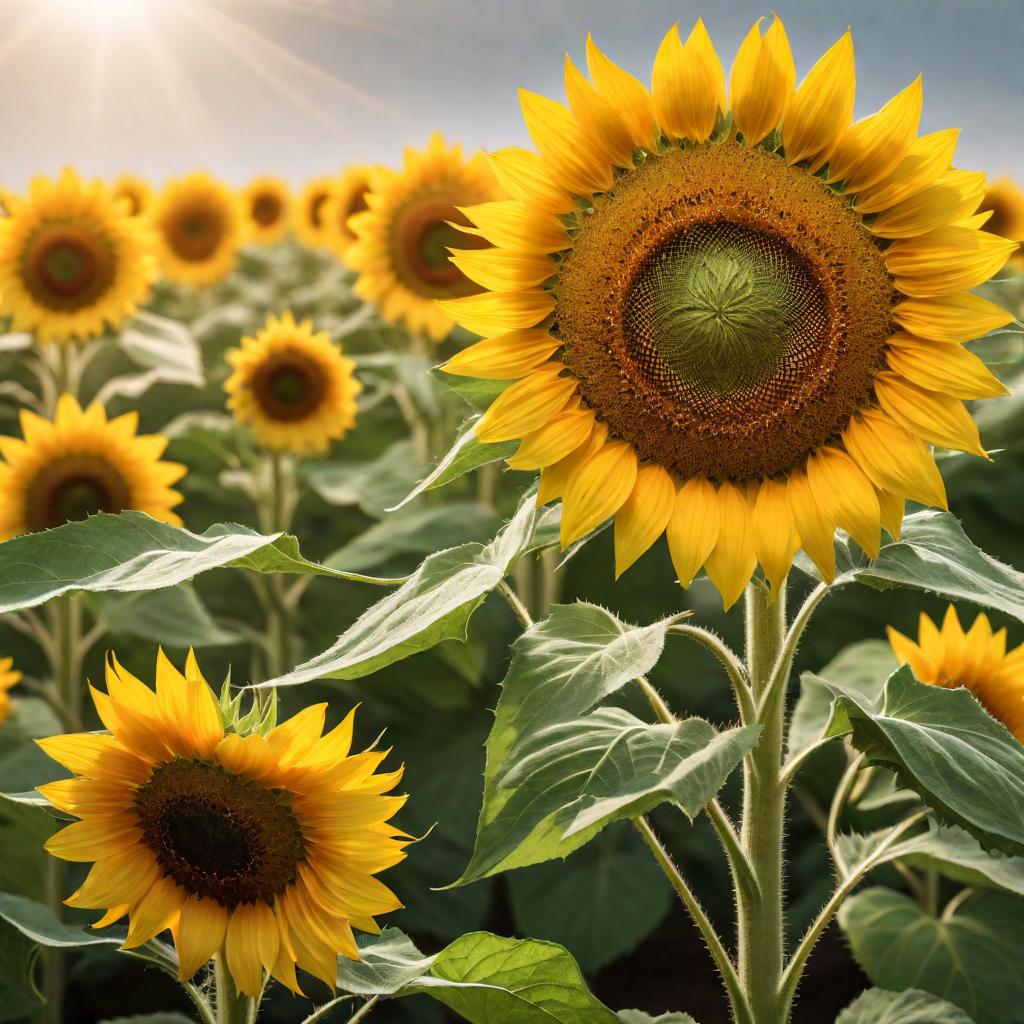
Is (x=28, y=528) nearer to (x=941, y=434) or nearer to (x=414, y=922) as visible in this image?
(x=414, y=922)

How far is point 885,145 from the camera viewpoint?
1296mm

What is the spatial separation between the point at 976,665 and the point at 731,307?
99cm

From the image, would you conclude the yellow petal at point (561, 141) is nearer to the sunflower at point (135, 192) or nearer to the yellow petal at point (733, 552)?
the yellow petal at point (733, 552)

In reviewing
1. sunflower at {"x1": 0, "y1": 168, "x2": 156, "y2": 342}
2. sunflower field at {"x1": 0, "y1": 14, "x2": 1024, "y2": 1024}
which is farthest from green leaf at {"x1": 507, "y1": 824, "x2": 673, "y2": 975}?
sunflower at {"x1": 0, "y1": 168, "x2": 156, "y2": 342}

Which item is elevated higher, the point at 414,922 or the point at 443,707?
the point at 443,707

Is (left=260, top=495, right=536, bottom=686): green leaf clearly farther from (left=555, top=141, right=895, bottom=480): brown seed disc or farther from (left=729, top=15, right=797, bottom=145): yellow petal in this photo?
(left=729, top=15, right=797, bottom=145): yellow petal

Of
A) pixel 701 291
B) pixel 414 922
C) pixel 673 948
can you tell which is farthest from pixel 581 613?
pixel 673 948

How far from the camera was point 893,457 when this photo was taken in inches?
52.2

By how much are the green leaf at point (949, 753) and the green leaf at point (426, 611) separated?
1.27ft

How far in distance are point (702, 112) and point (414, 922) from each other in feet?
7.07

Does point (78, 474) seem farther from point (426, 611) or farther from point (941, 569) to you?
point (941, 569)

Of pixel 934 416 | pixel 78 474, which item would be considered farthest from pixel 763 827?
pixel 78 474

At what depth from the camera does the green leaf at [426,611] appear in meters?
1.22

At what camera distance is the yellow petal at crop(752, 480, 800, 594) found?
1.32m
